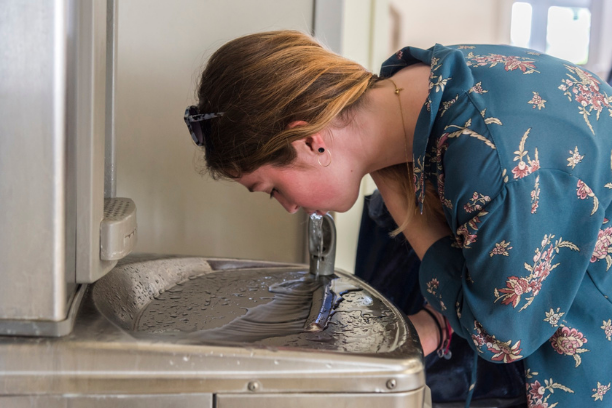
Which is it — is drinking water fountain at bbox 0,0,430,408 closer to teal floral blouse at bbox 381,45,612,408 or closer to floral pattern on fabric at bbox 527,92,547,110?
teal floral blouse at bbox 381,45,612,408

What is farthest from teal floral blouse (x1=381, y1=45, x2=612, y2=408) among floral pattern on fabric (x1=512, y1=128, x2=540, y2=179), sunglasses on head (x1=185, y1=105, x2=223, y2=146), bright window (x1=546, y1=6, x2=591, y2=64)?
bright window (x1=546, y1=6, x2=591, y2=64)

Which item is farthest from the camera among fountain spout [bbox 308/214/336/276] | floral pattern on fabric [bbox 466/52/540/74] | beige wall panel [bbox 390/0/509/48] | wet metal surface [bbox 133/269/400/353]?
beige wall panel [bbox 390/0/509/48]

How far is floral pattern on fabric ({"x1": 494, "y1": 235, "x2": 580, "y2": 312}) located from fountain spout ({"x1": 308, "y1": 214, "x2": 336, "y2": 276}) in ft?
0.98

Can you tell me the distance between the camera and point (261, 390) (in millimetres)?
505

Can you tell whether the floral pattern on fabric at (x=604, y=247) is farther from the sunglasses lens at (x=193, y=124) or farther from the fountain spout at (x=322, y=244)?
the sunglasses lens at (x=193, y=124)

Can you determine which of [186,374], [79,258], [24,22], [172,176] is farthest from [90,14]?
[172,176]

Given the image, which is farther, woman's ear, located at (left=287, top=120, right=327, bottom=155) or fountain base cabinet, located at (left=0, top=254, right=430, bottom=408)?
woman's ear, located at (left=287, top=120, right=327, bottom=155)

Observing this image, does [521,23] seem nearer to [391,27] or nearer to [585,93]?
[391,27]

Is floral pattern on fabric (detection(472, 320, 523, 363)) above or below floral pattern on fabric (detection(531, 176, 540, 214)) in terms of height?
below

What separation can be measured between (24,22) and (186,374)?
0.32 m

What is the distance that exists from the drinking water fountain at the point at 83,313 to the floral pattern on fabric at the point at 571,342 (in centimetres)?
25

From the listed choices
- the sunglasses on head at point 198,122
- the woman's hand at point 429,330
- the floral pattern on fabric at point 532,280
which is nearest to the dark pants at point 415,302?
the woman's hand at point 429,330

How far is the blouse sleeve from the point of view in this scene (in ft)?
2.05

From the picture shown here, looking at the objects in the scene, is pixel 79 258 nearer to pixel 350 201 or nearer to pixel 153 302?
pixel 153 302
